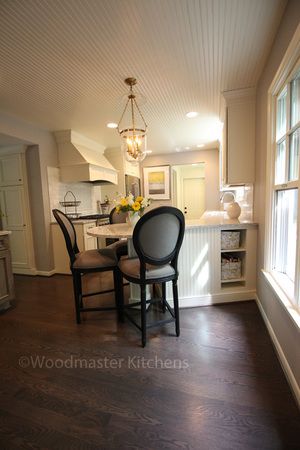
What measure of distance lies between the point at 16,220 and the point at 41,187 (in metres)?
0.77

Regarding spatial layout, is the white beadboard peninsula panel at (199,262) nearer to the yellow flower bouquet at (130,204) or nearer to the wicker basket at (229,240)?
the wicker basket at (229,240)

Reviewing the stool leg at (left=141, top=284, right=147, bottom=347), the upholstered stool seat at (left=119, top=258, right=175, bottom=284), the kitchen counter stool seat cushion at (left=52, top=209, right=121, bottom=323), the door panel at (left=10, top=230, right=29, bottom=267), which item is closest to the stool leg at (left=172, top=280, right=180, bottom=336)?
the upholstered stool seat at (left=119, top=258, right=175, bottom=284)

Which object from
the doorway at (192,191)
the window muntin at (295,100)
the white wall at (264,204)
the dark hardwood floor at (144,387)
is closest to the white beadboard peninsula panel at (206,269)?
the white wall at (264,204)

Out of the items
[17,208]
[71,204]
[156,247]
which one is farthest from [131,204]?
[17,208]

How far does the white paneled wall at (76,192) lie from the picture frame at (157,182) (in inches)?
57.8

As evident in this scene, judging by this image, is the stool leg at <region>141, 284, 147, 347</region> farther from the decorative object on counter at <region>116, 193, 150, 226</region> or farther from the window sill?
the window sill

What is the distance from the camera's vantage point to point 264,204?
204 cm

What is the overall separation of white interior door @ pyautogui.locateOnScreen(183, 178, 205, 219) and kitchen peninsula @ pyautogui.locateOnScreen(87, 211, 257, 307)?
15.0ft

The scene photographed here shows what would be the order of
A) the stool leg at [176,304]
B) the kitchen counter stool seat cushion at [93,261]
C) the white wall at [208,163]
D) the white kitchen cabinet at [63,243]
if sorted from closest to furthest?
the stool leg at [176,304], the kitchen counter stool seat cushion at [93,261], the white kitchen cabinet at [63,243], the white wall at [208,163]

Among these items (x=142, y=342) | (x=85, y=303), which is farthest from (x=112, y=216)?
(x=142, y=342)

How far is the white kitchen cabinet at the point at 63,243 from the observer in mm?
3551

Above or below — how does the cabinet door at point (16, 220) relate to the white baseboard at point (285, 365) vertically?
above

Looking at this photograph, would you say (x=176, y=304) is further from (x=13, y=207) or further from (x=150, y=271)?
(x=13, y=207)

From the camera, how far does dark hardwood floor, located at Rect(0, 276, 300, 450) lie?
109 centimetres
